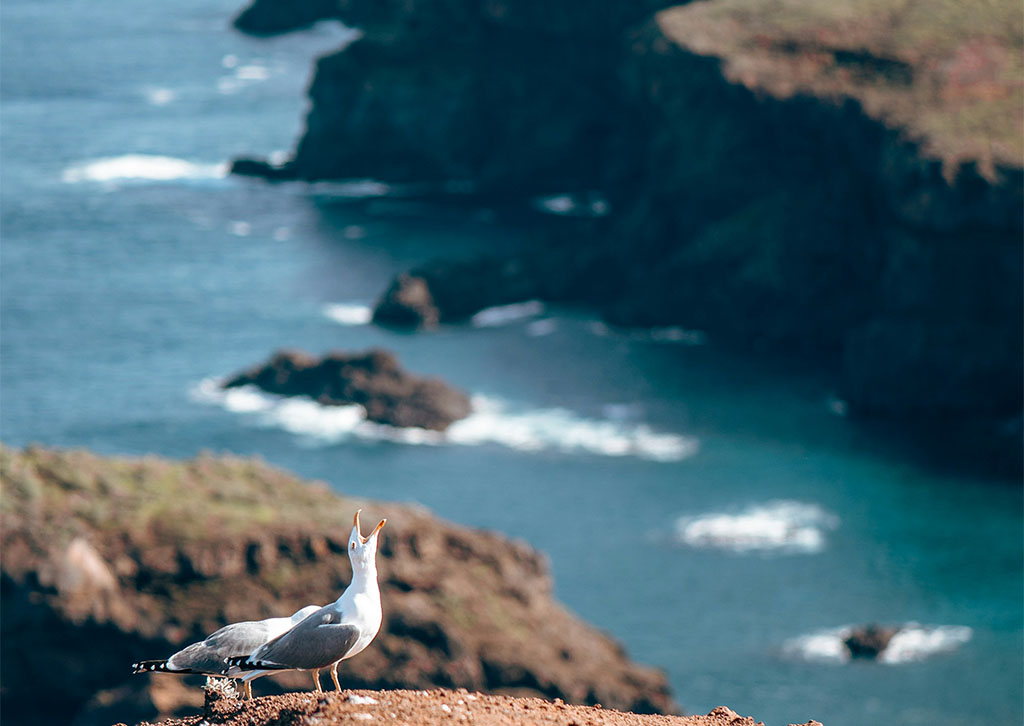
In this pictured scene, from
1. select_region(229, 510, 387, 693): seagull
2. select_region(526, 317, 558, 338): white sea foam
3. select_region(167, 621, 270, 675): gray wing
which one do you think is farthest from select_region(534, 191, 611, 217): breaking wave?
select_region(229, 510, 387, 693): seagull

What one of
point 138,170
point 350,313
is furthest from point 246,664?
point 138,170

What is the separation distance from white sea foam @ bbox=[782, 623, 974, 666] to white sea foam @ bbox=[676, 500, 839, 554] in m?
11.9

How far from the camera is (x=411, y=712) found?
88.5 ft

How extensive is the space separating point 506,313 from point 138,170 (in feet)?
159

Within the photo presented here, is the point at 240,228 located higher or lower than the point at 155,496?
lower

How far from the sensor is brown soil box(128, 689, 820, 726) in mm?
26562

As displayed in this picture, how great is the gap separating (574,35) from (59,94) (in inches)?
2254

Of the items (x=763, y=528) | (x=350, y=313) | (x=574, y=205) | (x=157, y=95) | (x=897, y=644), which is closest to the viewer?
(x=897, y=644)

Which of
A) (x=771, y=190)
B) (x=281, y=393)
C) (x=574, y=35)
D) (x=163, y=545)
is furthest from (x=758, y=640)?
(x=574, y=35)

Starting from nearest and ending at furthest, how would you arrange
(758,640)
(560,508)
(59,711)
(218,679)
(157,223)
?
(218,679)
(59,711)
(758,640)
(560,508)
(157,223)

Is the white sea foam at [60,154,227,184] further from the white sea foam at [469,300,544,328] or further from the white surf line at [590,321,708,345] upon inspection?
the white surf line at [590,321,708,345]

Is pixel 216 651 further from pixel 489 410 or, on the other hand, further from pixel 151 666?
pixel 489 410

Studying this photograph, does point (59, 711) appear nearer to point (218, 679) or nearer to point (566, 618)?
point (566, 618)

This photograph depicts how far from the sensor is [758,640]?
95.3 meters
